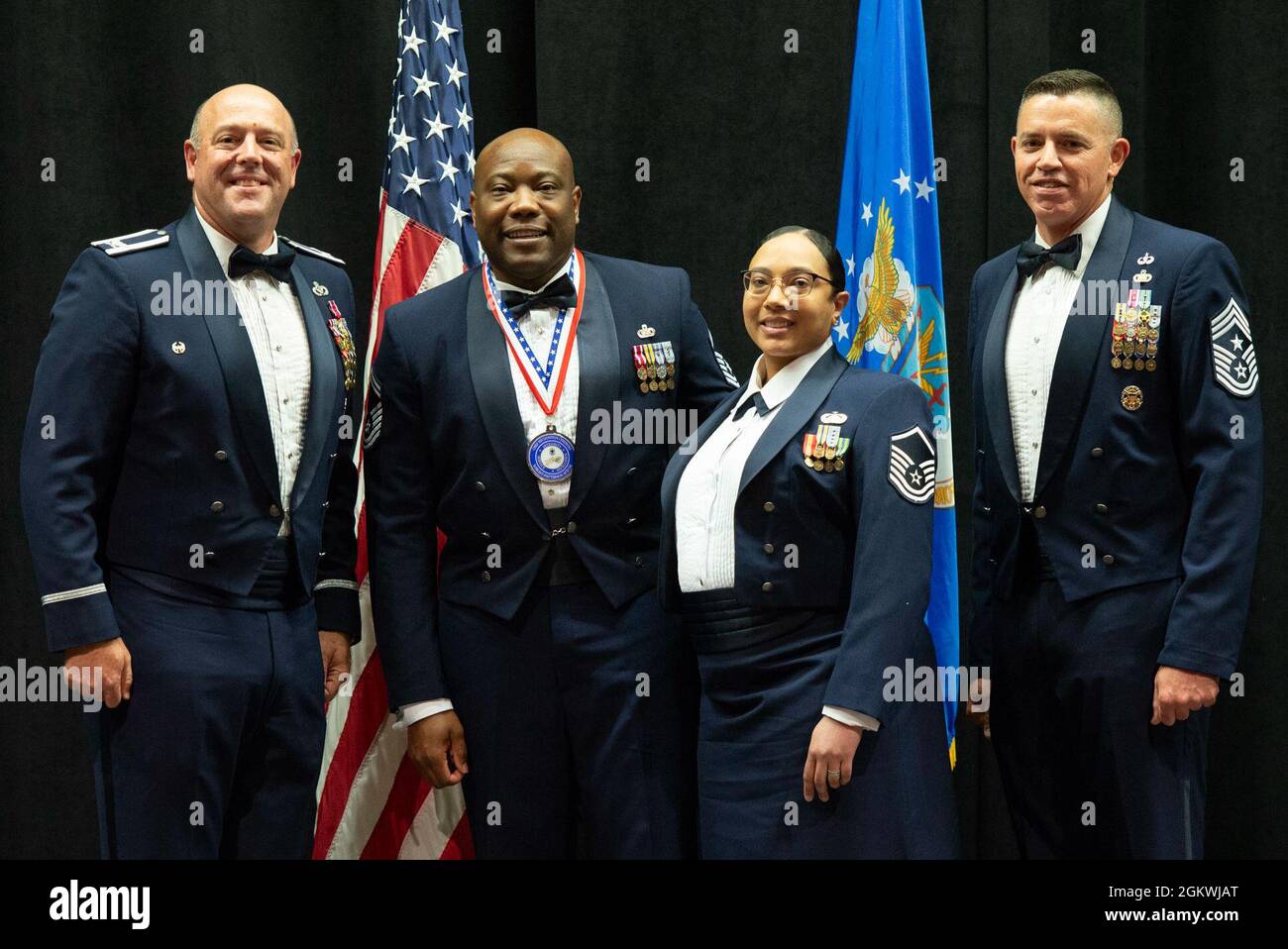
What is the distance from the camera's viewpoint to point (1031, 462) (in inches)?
131

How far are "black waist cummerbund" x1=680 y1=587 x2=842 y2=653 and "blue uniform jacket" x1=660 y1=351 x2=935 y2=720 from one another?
0.03 m

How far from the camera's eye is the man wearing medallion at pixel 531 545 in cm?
333

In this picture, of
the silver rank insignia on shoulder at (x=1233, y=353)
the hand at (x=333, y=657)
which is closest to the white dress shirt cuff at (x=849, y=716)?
the silver rank insignia on shoulder at (x=1233, y=353)

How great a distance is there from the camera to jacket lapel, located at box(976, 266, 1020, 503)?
3.34 meters

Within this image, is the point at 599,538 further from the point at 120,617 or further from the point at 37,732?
the point at 37,732

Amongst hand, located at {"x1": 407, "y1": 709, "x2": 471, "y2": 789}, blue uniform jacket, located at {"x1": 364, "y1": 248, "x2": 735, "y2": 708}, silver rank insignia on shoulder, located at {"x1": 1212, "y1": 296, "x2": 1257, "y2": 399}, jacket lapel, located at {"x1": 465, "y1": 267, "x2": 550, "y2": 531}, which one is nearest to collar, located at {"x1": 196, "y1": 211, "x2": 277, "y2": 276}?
blue uniform jacket, located at {"x1": 364, "y1": 248, "x2": 735, "y2": 708}

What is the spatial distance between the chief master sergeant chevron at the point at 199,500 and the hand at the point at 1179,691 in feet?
5.86

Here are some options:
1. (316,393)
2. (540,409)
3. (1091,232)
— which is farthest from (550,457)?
(1091,232)

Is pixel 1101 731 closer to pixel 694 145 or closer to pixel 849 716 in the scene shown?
pixel 849 716

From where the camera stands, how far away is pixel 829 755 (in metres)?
3.03

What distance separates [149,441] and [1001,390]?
1839 mm

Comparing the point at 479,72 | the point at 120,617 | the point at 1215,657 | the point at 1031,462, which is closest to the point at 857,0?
the point at 479,72

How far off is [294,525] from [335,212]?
1536mm

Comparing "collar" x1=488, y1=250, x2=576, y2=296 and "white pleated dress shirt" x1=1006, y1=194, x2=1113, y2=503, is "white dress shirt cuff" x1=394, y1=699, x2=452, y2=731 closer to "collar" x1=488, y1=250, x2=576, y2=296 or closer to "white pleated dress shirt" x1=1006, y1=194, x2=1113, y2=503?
"collar" x1=488, y1=250, x2=576, y2=296
